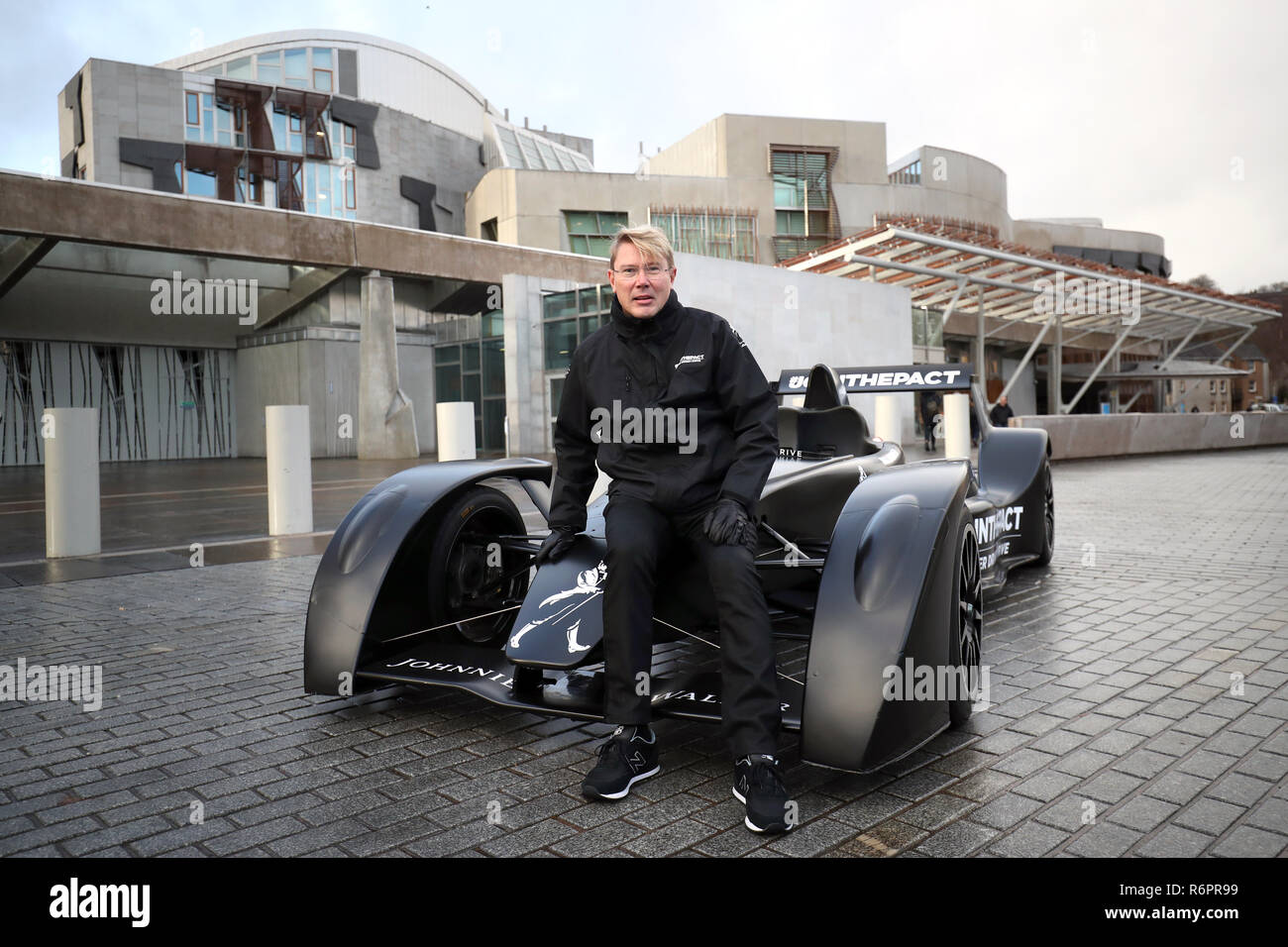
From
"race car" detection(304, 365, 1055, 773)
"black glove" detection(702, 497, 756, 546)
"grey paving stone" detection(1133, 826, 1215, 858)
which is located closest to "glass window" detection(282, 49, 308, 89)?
"race car" detection(304, 365, 1055, 773)

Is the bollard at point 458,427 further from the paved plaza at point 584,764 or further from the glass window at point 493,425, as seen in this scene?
the glass window at point 493,425

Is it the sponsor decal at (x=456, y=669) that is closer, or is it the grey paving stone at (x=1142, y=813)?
the grey paving stone at (x=1142, y=813)

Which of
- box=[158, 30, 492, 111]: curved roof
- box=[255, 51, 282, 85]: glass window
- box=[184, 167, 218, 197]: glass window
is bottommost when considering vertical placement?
box=[184, 167, 218, 197]: glass window

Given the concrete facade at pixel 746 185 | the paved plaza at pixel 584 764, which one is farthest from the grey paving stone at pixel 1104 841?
the concrete facade at pixel 746 185

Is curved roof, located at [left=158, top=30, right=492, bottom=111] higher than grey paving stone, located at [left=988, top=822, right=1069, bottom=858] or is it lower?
higher

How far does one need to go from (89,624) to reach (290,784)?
329cm

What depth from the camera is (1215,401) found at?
62281mm

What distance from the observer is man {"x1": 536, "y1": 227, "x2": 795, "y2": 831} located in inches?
114

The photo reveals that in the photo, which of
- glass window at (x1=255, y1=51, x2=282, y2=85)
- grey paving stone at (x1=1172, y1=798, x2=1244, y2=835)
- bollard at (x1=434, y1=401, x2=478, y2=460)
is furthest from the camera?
glass window at (x1=255, y1=51, x2=282, y2=85)

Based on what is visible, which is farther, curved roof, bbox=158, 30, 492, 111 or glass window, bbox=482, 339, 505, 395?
curved roof, bbox=158, 30, 492, 111

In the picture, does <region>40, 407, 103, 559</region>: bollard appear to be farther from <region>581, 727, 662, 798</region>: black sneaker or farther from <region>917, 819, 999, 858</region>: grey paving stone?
<region>917, 819, 999, 858</region>: grey paving stone

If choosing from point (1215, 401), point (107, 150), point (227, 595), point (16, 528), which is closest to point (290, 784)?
point (227, 595)

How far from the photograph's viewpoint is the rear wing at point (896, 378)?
5.72 meters

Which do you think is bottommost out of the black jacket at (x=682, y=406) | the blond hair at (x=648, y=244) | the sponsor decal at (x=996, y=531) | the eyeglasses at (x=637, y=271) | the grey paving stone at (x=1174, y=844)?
the grey paving stone at (x=1174, y=844)
